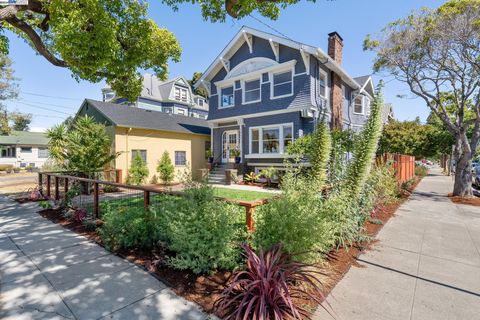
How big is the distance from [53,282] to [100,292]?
846 mm

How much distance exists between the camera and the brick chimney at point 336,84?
1480cm

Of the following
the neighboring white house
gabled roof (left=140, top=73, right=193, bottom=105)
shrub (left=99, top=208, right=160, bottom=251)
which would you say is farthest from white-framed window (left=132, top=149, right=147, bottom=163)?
the neighboring white house

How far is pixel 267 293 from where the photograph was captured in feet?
8.71

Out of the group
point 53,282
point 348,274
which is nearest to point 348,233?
point 348,274

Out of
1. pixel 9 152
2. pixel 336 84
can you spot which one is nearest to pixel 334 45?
pixel 336 84

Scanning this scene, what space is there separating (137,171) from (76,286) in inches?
459

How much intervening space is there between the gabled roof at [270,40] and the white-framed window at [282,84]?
153 centimetres

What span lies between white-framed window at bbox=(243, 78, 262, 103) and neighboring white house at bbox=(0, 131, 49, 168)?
3086 cm

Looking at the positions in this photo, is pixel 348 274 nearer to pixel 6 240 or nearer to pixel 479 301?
pixel 479 301

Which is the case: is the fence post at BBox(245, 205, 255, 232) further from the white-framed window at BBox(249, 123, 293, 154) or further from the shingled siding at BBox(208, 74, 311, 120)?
the shingled siding at BBox(208, 74, 311, 120)

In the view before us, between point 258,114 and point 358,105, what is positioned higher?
point 358,105

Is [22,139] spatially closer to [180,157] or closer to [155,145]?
[155,145]

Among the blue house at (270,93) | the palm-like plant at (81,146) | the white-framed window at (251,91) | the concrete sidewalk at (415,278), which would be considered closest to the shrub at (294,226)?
the concrete sidewalk at (415,278)

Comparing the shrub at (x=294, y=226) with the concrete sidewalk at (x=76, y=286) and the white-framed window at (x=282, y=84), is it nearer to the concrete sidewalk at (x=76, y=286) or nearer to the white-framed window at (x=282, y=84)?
the concrete sidewalk at (x=76, y=286)
